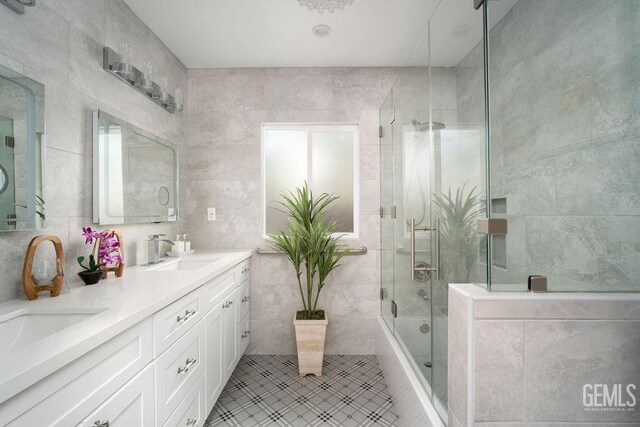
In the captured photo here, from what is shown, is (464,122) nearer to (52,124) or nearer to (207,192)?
(52,124)

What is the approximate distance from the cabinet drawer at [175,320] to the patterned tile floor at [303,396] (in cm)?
82

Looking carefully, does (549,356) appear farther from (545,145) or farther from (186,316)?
(186,316)

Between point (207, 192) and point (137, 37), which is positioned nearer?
point (137, 37)

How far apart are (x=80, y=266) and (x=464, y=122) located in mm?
1918

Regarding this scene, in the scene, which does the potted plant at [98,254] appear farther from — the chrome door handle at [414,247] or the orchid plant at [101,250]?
the chrome door handle at [414,247]

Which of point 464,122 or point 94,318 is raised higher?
point 464,122

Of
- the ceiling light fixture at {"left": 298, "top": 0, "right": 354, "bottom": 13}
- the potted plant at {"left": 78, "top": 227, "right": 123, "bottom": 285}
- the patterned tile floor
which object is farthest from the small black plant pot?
the ceiling light fixture at {"left": 298, "top": 0, "right": 354, "bottom": 13}

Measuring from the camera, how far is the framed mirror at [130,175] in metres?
1.52

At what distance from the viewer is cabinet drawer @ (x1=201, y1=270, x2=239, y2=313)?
154 cm

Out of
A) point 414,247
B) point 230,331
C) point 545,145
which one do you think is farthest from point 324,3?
point 230,331

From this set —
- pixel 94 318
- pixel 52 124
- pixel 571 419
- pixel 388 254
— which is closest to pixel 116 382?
pixel 94 318

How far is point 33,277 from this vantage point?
3.70 feet

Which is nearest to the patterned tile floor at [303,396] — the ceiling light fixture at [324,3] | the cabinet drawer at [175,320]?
the cabinet drawer at [175,320]

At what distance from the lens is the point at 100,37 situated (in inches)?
61.3
